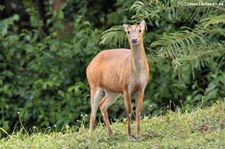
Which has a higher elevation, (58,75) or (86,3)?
(86,3)

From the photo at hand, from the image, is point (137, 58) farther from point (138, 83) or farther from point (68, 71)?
point (68, 71)

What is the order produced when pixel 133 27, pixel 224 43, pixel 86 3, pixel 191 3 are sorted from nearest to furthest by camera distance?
pixel 133 27 < pixel 191 3 < pixel 224 43 < pixel 86 3

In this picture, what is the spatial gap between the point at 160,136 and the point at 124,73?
864 millimetres

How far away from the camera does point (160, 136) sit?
845 cm

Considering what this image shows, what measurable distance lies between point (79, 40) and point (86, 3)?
3.39 feet

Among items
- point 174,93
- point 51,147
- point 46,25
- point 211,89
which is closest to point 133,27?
point 51,147

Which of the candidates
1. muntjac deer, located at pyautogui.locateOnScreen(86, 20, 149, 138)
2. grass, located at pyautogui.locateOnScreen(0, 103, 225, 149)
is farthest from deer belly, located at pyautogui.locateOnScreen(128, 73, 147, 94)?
grass, located at pyautogui.locateOnScreen(0, 103, 225, 149)

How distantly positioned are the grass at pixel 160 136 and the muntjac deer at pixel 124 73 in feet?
0.82

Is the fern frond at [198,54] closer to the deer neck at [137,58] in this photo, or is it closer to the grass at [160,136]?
the deer neck at [137,58]

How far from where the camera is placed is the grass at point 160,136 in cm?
787

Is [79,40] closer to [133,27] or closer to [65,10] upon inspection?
[65,10]

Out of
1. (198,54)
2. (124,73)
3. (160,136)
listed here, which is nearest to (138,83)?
(124,73)

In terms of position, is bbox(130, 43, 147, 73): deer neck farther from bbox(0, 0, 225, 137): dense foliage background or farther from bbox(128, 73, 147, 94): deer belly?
bbox(0, 0, 225, 137): dense foliage background

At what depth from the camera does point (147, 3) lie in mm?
8656
